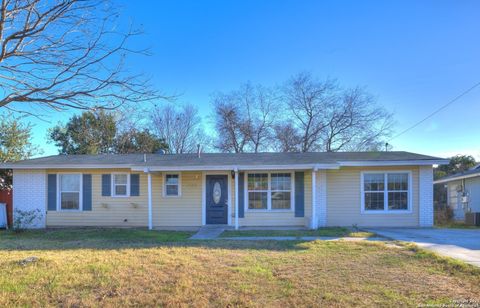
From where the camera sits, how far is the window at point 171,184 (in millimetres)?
13852

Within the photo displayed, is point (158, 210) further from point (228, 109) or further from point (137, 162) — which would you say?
point (228, 109)

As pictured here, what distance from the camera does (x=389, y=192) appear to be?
13.3m

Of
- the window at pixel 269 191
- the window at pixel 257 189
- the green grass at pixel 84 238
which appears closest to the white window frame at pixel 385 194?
the window at pixel 269 191

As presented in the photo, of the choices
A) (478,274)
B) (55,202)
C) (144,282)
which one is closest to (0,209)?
(55,202)

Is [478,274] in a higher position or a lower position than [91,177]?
lower

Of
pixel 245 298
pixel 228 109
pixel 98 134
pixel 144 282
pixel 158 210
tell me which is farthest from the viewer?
→ pixel 228 109

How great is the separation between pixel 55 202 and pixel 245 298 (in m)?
11.8

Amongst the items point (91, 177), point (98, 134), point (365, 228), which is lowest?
point (365, 228)

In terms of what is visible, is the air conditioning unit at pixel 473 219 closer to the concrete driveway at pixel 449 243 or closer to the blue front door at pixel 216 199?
the concrete driveway at pixel 449 243

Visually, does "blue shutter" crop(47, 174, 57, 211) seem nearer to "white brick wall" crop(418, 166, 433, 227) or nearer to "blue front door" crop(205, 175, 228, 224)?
"blue front door" crop(205, 175, 228, 224)

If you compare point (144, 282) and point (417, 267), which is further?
point (417, 267)

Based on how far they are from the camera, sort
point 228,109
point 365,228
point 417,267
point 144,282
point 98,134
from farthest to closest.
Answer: point 228,109
point 98,134
point 365,228
point 417,267
point 144,282

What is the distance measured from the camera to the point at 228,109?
107 feet

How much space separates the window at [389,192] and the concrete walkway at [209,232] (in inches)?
214
